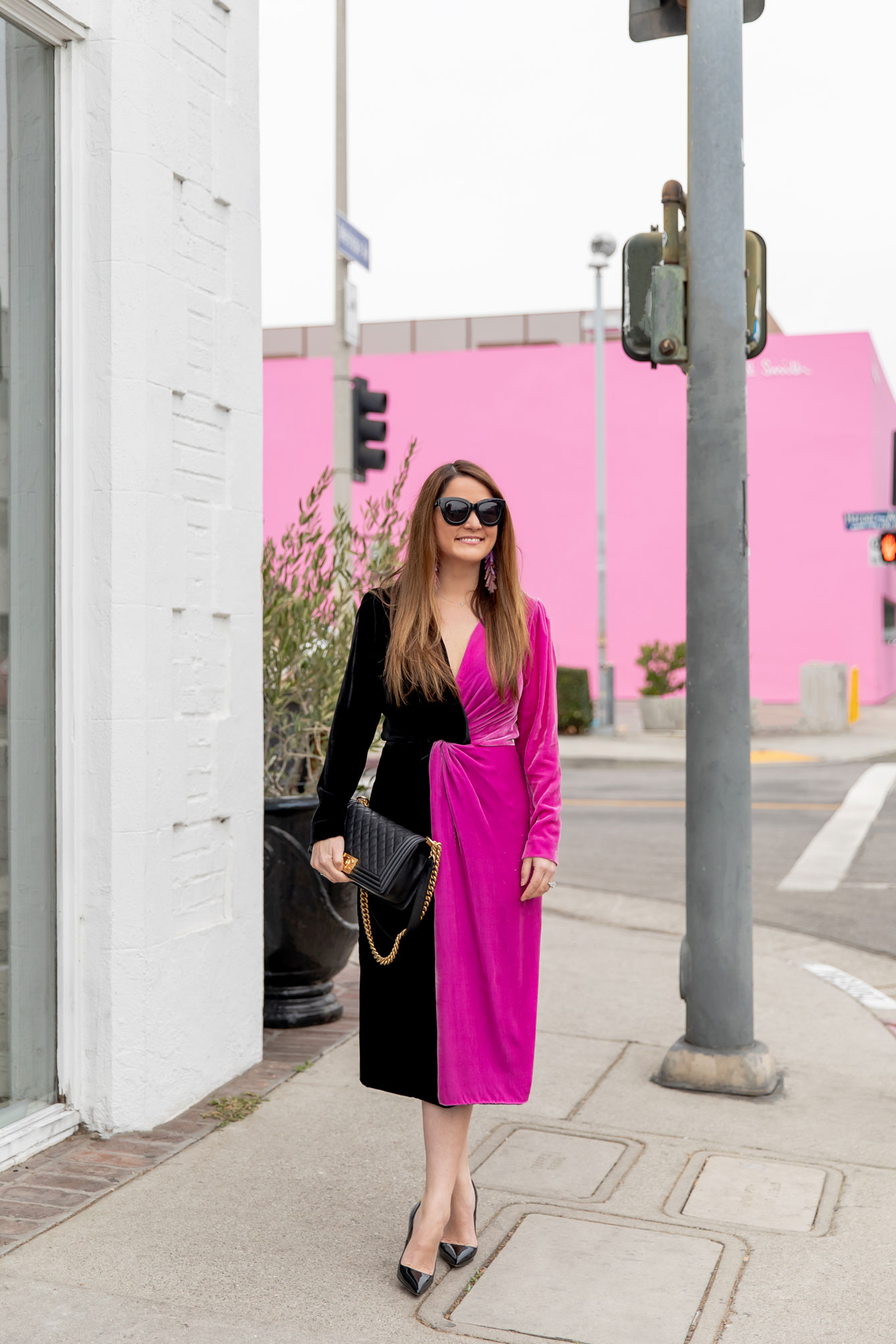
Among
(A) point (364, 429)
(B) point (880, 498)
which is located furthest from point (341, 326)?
(B) point (880, 498)

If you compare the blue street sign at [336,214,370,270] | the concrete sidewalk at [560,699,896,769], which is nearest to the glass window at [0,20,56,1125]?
the blue street sign at [336,214,370,270]

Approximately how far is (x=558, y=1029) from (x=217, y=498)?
2573 millimetres

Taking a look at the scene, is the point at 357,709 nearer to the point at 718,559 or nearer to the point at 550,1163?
the point at 550,1163

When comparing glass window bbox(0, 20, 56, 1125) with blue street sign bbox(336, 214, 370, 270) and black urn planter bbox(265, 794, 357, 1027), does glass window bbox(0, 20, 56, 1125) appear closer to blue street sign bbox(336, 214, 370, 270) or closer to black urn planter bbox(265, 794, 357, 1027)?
black urn planter bbox(265, 794, 357, 1027)

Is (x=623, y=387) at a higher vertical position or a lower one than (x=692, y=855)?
higher

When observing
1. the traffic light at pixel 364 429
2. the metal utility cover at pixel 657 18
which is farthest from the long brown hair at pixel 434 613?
the traffic light at pixel 364 429

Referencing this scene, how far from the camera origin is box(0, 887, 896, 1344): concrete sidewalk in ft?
10.3

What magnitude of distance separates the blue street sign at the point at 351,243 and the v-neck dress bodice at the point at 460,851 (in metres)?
11.1

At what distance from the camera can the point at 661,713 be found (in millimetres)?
21969

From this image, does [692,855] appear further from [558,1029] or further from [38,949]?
[38,949]

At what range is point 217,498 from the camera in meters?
4.75

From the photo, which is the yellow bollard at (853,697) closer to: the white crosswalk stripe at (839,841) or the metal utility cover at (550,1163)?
the white crosswalk stripe at (839,841)

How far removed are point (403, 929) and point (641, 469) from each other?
2845 centimetres

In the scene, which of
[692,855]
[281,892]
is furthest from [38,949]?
[692,855]
